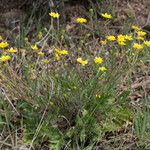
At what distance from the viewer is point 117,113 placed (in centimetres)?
249

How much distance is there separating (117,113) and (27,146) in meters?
0.57

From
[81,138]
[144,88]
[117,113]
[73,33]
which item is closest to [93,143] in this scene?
[81,138]

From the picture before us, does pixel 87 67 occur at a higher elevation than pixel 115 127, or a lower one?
higher

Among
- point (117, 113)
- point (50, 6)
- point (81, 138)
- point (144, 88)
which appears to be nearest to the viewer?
point (81, 138)

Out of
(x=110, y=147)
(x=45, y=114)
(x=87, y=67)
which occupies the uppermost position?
(x=87, y=67)

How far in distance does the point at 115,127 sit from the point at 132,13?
151 centimetres

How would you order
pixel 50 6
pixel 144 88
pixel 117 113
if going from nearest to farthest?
pixel 117 113, pixel 144 88, pixel 50 6

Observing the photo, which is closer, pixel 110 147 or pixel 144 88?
pixel 110 147

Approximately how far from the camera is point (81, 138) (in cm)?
233

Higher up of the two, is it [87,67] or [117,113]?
[87,67]

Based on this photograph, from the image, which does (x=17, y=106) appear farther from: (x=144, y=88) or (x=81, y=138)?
(x=144, y=88)

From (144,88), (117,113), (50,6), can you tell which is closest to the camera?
(117,113)

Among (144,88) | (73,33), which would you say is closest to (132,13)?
(73,33)

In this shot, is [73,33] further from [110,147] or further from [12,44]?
[110,147]
